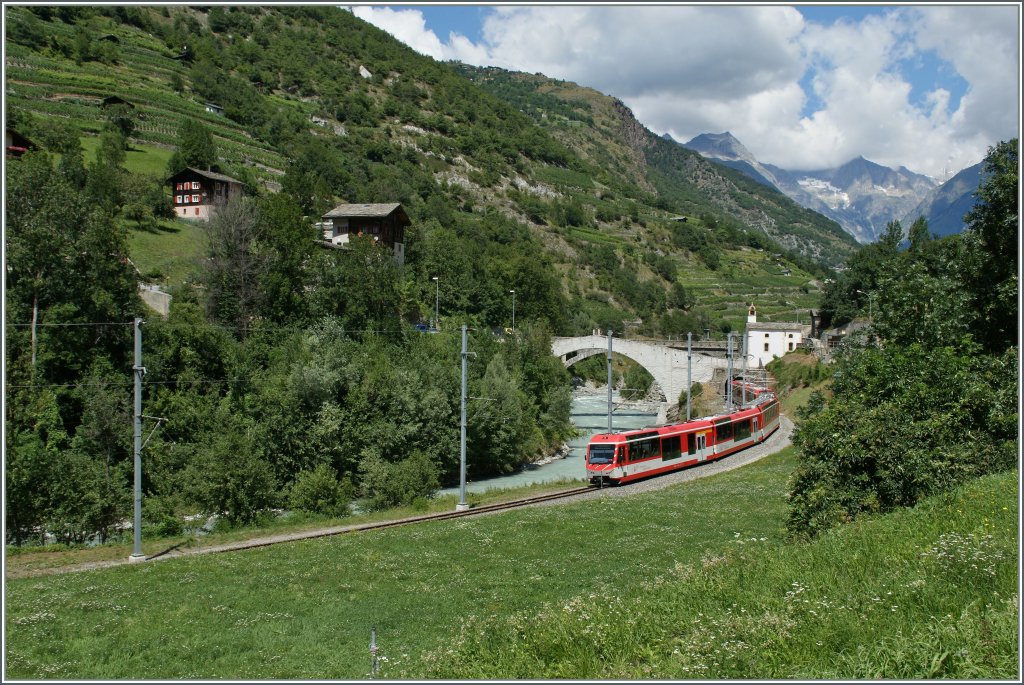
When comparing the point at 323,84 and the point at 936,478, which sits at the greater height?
the point at 323,84

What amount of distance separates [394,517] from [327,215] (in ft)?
155

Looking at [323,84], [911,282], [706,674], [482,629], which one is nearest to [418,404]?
[911,282]

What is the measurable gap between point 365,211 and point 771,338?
5425cm

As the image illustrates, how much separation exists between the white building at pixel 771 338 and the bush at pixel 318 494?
70532 millimetres

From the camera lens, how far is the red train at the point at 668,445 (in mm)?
29984

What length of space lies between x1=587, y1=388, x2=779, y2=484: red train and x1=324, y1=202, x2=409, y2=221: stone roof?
115 ft

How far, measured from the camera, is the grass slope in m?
6.75

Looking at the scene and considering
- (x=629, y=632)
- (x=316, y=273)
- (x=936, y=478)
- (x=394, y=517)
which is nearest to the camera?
(x=629, y=632)

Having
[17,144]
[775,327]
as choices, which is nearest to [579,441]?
[17,144]

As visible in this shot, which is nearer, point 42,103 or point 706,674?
point 706,674

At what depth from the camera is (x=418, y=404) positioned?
3744 cm

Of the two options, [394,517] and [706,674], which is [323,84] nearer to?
[394,517]

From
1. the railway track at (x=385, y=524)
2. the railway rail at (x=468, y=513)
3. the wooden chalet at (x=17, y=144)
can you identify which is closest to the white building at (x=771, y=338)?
the railway rail at (x=468, y=513)

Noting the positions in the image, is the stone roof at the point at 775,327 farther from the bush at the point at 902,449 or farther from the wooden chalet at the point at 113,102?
the bush at the point at 902,449
